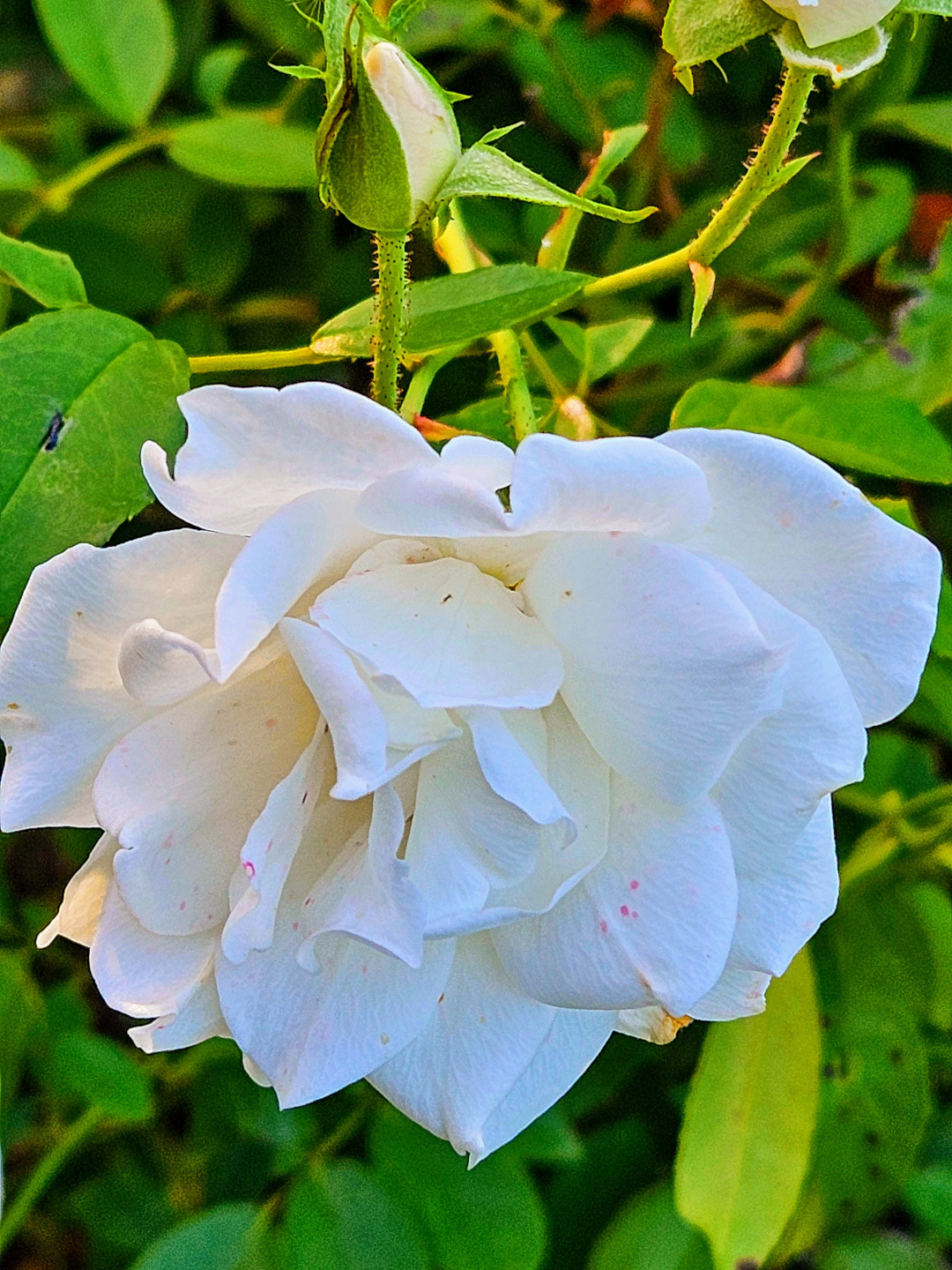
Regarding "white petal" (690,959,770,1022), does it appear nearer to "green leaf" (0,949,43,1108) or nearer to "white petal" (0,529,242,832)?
"white petal" (0,529,242,832)

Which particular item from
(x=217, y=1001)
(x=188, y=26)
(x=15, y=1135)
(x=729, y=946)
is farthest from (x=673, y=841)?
(x=188, y=26)

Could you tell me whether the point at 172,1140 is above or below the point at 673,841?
below

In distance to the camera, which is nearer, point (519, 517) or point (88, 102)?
point (519, 517)

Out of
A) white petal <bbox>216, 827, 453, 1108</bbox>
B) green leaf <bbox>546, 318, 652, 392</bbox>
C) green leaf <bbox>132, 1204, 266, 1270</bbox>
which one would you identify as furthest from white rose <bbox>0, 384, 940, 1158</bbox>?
green leaf <bbox>132, 1204, 266, 1270</bbox>

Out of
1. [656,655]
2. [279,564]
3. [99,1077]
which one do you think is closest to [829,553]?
[656,655]

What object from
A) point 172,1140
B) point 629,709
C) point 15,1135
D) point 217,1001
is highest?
point 629,709

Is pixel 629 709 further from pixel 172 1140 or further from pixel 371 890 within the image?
pixel 172 1140

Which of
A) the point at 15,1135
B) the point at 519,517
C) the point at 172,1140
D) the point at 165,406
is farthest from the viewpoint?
the point at 172,1140
